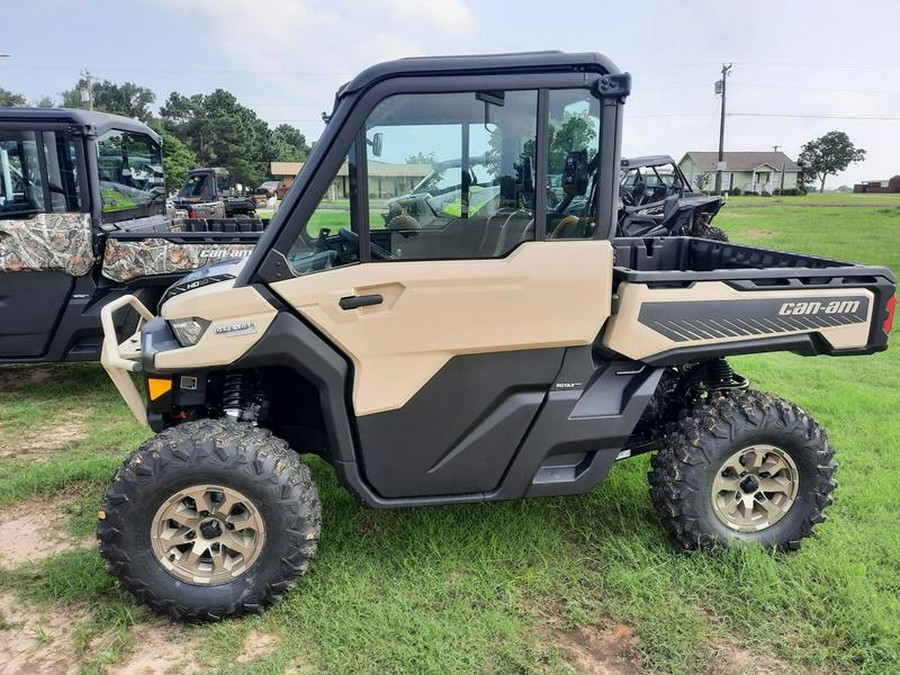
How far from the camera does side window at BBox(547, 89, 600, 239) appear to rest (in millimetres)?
2926

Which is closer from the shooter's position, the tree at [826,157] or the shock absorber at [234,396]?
the shock absorber at [234,396]

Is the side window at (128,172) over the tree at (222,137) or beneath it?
beneath

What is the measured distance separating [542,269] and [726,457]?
137 cm

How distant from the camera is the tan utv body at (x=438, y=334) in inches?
115

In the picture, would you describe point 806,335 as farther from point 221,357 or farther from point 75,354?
point 75,354

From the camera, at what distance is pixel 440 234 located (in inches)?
119

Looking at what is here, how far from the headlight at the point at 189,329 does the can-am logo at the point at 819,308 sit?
270 centimetres

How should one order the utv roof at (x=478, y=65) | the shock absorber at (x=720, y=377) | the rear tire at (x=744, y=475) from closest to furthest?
the utv roof at (x=478, y=65) < the rear tire at (x=744, y=475) < the shock absorber at (x=720, y=377)

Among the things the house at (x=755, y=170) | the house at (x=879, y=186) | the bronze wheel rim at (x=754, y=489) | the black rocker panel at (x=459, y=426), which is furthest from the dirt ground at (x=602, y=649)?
the house at (x=879, y=186)

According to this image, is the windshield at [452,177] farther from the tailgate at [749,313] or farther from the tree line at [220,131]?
the tree line at [220,131]

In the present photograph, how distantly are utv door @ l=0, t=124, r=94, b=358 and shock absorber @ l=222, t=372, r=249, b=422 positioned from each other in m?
3.40

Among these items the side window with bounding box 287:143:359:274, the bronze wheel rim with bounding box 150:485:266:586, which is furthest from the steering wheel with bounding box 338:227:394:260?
the bronze wheel rim with bounding box 150:485:266:586

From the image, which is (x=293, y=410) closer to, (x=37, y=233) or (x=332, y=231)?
(x=332, y=231)

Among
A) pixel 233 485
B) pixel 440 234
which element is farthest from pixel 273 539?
pixel 440 234
